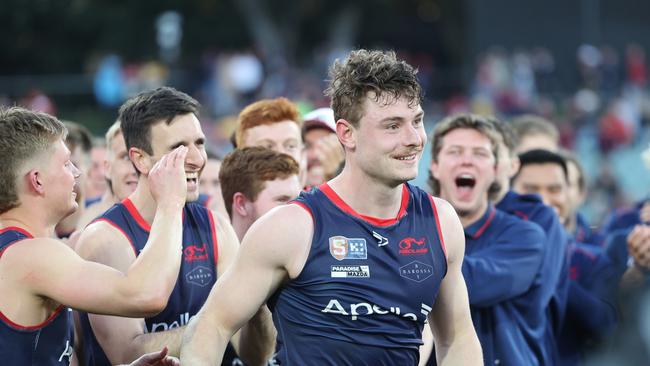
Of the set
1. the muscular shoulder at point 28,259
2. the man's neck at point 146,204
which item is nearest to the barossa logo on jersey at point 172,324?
the man's neck at point 146,204

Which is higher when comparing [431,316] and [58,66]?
[58,66]

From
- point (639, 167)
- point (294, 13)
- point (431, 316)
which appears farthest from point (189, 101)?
point (294, 13)

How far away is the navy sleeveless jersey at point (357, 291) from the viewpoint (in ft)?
16.4

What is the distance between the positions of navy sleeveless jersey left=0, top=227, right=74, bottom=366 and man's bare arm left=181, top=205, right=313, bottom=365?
0.57m

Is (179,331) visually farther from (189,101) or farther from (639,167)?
(639,167)

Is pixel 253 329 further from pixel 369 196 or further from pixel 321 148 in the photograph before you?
pixel 321 148

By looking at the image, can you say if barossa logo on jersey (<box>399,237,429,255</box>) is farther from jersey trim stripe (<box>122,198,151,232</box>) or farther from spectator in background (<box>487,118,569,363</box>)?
spectator in background (<box>487,118,569,363</box>)

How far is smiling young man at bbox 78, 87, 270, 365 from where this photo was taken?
17.7ft

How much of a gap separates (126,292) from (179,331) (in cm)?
73

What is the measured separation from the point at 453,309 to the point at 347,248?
0.66 m

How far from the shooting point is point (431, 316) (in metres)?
5.38

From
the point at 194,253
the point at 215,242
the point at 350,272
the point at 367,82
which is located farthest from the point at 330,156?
the point at 350,272

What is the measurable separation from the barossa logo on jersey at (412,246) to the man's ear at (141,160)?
1411mm

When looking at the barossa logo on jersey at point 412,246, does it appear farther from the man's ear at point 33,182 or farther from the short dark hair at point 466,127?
the short dark hair at point 466,127
